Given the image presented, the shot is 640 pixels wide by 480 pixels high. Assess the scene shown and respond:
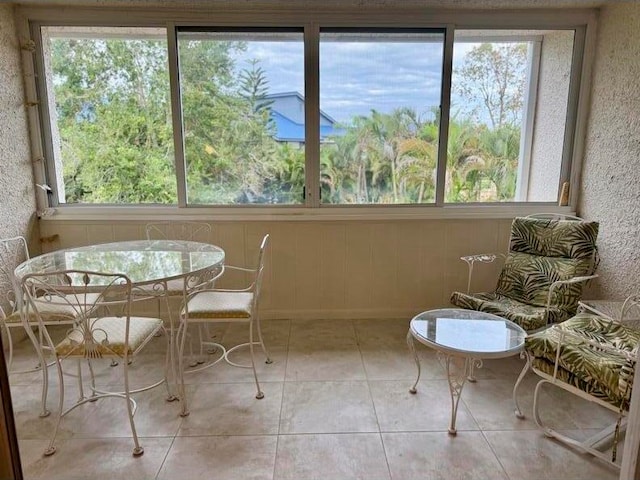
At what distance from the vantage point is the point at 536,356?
205cm

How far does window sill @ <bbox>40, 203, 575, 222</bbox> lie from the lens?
10.7ft

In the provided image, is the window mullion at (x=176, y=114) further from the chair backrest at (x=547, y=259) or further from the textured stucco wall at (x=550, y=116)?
the textured stucco wall at (x=550, y=116)

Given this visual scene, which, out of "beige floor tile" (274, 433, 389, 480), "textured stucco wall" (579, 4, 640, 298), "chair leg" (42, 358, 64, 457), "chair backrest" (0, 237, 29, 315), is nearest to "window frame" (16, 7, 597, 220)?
"textured stucco wall" (579, 4, 640, 298)

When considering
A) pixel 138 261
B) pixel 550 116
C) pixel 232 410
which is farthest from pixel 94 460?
pixel 550 116

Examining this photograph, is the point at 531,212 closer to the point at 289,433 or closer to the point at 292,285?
the point at 292,285

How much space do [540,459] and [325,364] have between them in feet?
4.13

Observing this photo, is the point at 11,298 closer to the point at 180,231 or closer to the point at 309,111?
the point at 180,231

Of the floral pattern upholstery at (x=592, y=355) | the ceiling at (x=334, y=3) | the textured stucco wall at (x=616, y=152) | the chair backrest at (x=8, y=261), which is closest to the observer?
the floral pattern upholstery at (x=592, y=355)

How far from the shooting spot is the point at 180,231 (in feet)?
10.7

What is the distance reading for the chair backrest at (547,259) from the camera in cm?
269

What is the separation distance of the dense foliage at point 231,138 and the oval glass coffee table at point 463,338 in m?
1.26

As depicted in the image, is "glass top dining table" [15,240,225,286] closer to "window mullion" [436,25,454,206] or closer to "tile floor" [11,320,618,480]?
"tile floor" [11,320,618,480]

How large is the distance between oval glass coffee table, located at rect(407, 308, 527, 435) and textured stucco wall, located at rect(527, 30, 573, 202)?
154 cm

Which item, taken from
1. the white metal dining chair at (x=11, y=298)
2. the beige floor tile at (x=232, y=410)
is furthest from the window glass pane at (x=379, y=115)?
the white metal dining chair at (x=11, y=298)
